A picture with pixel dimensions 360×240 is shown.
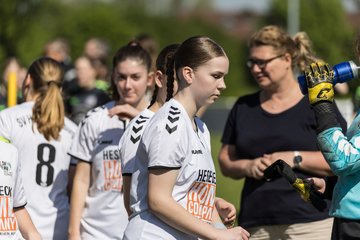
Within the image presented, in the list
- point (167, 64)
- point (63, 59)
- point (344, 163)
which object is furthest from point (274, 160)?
point (63, 59)

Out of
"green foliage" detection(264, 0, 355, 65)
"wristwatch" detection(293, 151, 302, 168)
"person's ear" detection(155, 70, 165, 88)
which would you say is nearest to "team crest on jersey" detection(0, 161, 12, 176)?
"person's ear" detection(155, 70, 165, 88)

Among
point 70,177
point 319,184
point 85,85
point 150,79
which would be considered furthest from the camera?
point 85,85

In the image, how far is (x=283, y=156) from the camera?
256 inches

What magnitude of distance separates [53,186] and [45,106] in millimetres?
625

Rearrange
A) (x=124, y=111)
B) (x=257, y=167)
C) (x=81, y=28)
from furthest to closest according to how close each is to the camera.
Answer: (x=81, y=28) → (x=257, y=167) → (x=124, y=111)

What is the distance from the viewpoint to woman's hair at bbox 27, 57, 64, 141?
680 centimetres

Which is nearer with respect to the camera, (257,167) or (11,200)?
(11,200)

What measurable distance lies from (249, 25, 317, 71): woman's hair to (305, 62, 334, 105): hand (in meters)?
1.81

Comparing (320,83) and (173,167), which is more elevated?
(320,83)

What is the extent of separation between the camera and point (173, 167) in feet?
14.8

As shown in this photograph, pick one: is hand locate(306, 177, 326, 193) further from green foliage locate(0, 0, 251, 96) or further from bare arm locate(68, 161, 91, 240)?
green foliage locate(0, 0, 251, 96)

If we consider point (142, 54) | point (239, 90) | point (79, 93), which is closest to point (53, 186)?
point (142, 54)

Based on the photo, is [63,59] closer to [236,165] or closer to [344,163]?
[236,165]

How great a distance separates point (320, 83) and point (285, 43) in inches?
76.1
